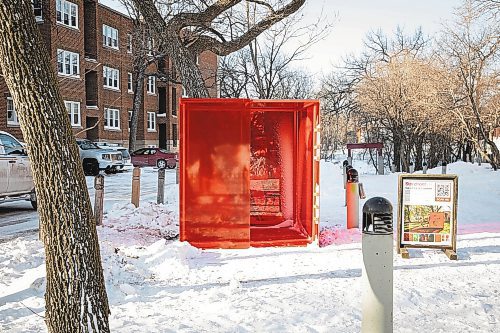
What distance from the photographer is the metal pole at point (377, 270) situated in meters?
3.68

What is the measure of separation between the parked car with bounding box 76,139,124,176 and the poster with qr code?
2159 centimetres

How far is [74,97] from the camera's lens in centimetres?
3500

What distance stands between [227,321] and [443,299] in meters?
2.32

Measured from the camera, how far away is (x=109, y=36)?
40062 mm

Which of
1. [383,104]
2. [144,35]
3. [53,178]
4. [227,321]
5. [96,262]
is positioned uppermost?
[144,35]

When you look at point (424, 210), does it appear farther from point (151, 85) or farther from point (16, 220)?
point (151, 85)

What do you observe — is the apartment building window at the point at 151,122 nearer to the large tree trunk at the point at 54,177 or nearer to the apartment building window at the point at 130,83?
the apartment building window at the point at 130,83

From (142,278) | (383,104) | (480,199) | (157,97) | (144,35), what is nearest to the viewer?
(142,278)

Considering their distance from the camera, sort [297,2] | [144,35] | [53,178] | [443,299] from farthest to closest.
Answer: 1. [144,35]
2. [297,2]
3. [443,299]
4. [53,178]

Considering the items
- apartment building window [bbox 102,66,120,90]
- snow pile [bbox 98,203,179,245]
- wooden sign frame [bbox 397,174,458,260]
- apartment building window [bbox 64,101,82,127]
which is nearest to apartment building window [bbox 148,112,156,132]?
apartment building window [bbox 102,66,120,90]

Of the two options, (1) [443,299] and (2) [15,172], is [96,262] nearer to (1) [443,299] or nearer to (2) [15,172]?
(1) [443,299]

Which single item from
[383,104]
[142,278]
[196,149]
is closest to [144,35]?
[383,104]

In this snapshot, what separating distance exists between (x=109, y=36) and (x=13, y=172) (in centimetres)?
3011

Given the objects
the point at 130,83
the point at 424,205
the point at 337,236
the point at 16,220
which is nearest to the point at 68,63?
the point at 130,83
